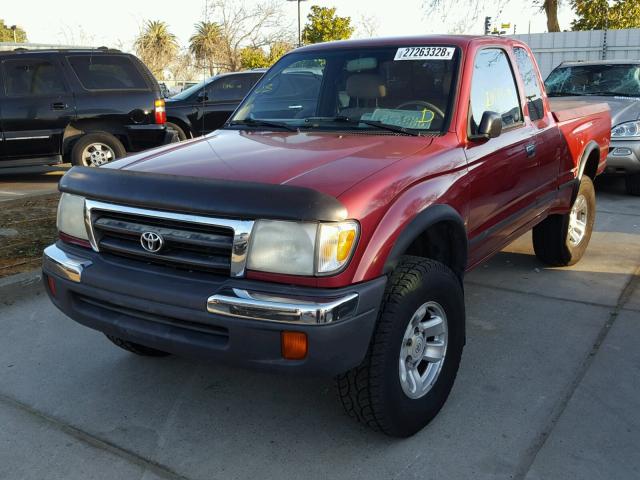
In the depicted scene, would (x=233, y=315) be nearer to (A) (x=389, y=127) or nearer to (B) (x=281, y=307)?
(B) (x=281, y=307)

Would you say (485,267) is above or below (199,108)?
below

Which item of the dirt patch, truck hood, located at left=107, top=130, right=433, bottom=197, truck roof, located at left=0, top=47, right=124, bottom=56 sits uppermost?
truck roof, located at left=0, top=47, right=124, bottom=56

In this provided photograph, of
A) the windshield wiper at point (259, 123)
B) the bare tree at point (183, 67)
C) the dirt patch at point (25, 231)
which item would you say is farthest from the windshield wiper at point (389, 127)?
the bare tree at point (183, 67)

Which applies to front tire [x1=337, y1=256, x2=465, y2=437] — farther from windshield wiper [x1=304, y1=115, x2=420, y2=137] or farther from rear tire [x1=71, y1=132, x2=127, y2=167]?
rear tire [x1=71, y1=132, x2=127, y2=167]

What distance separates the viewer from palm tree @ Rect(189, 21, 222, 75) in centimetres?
3200

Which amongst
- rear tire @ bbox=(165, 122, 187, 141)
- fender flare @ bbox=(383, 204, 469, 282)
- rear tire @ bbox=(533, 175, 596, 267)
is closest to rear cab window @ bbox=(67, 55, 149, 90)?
rear tire @ bbox=(165, 122, 187, 141)

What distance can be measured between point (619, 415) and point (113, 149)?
7.93 m

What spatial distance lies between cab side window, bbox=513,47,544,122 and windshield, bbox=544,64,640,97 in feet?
16.2

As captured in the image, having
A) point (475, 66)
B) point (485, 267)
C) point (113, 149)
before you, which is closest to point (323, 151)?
point (475, 66)

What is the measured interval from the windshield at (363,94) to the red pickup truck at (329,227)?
0.04 ft

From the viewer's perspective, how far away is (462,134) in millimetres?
3350

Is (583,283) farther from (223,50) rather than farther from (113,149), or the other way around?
(223,50)

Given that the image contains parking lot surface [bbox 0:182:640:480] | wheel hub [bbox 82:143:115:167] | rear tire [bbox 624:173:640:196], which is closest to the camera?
parking lot surface [bbox 0:182:640:480]

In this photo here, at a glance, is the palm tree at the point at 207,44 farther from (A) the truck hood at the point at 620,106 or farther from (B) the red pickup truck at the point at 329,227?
(B) the red pickup truck at the point at 329,227
